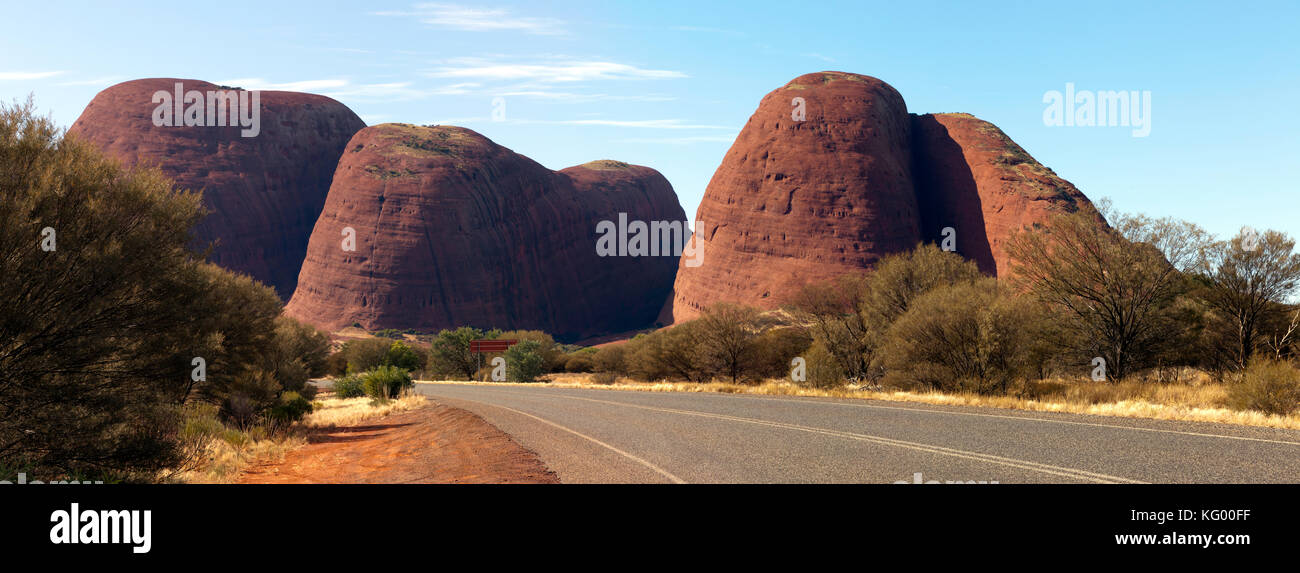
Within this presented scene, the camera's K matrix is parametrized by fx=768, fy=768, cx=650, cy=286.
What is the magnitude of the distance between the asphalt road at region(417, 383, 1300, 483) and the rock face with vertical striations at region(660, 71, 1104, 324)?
196 feet

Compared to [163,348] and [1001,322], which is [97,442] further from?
Result: [1001,322]

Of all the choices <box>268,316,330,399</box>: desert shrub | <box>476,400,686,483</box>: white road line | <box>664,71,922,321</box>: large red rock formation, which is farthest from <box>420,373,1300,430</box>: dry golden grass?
<box>664,71,922,321</box>: large red rock formation

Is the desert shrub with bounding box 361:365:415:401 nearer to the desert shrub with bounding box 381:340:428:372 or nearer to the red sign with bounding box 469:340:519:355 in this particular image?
the red sign with bounding box 469:340:519:355

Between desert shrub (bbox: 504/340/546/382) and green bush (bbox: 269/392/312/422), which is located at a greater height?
green bush (bbox: 269/392/312/422)

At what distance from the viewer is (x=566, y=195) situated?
4584 inches

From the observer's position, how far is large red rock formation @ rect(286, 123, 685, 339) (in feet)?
313

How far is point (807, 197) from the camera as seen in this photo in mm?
80312

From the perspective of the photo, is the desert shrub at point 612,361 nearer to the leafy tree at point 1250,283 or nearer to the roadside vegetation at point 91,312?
the leafy tree at point 1250,283

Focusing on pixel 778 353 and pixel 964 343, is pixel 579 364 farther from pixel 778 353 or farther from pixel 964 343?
pixel 964 343

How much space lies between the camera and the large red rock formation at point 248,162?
347 ft

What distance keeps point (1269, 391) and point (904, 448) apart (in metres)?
9.60

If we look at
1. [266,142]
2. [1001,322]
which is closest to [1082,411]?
[1001,322]

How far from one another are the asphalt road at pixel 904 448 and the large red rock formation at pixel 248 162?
102800 mm
